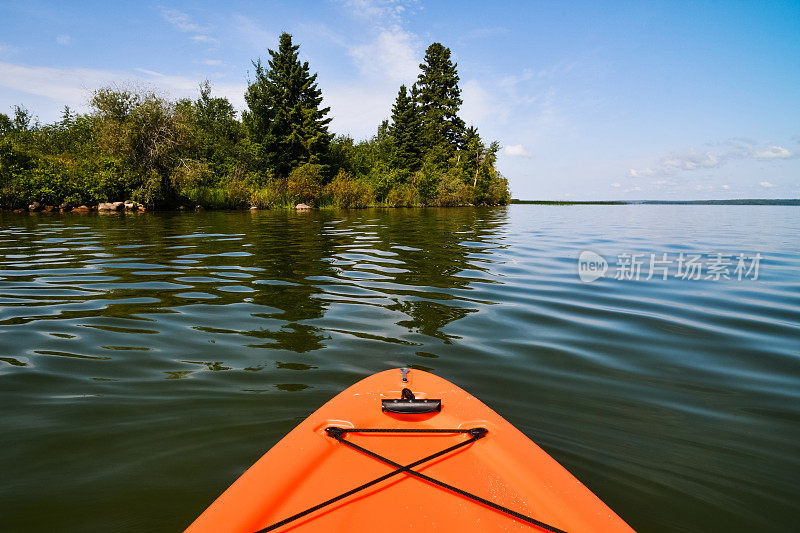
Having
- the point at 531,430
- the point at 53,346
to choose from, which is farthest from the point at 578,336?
the point at 53,346

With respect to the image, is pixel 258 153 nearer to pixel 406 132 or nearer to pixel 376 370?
pixel 406 132

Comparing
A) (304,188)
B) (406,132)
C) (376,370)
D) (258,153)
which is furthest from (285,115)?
(376,370)

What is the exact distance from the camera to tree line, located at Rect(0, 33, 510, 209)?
2520 cm

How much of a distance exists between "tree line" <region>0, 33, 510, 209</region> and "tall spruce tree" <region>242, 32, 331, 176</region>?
10cm

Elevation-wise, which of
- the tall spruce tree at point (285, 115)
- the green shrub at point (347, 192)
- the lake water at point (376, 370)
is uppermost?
the tall spruce tree at point (285, 115)

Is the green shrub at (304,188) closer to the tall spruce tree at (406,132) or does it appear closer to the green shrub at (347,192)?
the green shrub at (347,192)

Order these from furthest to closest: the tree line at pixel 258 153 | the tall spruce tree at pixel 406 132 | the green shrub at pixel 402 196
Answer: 1. the tall spruce tree at pixel 406 132
2. the green shrub at pixel 402 196
3. the tree line at pixel 258 153

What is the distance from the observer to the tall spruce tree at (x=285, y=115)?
1533 inches

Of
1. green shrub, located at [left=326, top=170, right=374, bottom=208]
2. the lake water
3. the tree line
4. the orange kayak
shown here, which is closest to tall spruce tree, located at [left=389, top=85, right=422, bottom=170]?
the tree line

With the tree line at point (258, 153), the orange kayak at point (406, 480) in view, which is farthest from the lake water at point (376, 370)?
the tree line at point (258, 153)

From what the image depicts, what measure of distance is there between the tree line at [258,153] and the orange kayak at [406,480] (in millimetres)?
27891

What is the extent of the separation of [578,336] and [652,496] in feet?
7.05

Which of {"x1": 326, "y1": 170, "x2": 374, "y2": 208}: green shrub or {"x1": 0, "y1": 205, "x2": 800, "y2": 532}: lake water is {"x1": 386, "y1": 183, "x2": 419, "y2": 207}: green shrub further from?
{"x1": 0, "y1": 205, "x2": 800, "y2": 532}: lake water

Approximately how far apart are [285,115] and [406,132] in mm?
16120
